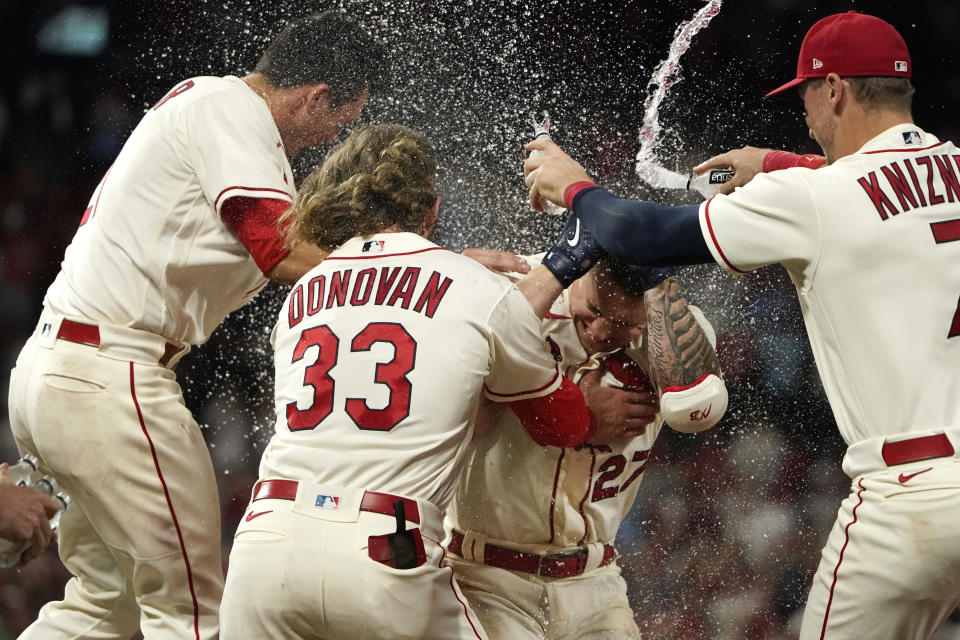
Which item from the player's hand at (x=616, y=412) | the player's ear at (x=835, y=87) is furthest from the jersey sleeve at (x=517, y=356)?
the player's ear at (x=835, y=87)

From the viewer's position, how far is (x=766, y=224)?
2389mm

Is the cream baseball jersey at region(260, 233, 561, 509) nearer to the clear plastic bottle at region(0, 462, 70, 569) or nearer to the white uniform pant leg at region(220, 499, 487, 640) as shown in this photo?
the white uniform pant leg at region(220, 499, 487, 640)

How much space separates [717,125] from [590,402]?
3.42 metres

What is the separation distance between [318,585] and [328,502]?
0.19 metres

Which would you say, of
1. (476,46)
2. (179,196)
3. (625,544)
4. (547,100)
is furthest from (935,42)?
(179,196)

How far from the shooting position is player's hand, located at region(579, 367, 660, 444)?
3.03m

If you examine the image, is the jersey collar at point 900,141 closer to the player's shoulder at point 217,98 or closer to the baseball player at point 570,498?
the baseball player at point 570,498

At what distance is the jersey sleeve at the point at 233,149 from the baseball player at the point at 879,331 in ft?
3.97

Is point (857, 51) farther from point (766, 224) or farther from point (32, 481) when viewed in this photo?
point (32, 481)

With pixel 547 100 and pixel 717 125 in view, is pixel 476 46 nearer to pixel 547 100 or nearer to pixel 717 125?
pixel 547 100

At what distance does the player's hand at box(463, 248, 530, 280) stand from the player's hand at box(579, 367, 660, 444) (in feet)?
1.51

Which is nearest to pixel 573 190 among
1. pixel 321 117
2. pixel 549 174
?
pixel 549 174

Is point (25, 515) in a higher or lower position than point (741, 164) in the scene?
lower

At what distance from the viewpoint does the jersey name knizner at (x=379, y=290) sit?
242 cm
